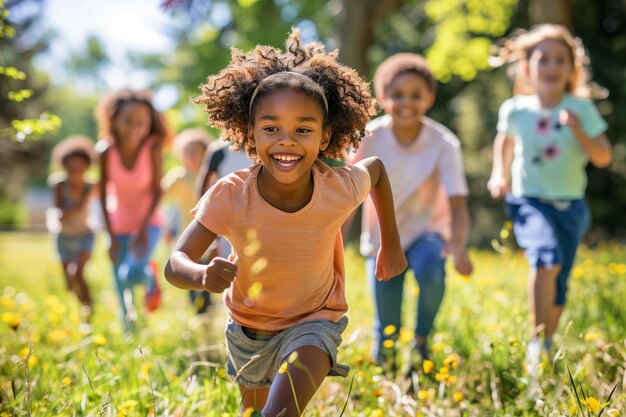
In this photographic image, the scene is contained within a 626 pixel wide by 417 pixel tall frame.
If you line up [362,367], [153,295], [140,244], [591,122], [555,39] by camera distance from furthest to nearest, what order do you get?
[153,295] < [140,244] < [555,39] < [591,122] < [362,367]

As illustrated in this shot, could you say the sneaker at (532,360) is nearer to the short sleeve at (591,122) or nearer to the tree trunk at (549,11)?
the short sleeve at (591,122)

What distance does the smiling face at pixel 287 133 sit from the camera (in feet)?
8.28

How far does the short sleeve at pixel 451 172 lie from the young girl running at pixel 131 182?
2.39m

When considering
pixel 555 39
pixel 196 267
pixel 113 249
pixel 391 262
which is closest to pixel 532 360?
pixel 391 262

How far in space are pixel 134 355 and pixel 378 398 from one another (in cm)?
150

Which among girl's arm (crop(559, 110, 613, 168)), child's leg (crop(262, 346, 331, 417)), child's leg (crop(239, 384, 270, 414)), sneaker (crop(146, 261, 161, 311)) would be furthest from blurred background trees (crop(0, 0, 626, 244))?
child's leg (crop(262, 346, 331, 417))

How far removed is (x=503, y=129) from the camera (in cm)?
480

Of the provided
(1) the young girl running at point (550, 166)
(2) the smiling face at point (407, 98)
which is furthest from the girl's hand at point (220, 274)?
(1) the young girl running at point (550, 166)

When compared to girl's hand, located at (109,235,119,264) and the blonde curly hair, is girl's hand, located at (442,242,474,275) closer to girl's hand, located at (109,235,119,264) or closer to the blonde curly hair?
the blonde curly hair

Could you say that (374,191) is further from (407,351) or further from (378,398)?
(407,351)

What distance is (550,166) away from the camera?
14.8 ft

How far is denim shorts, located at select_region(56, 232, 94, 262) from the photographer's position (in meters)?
7.05

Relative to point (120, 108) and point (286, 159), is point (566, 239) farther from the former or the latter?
point (120, 108)

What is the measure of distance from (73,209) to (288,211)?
4.98m
